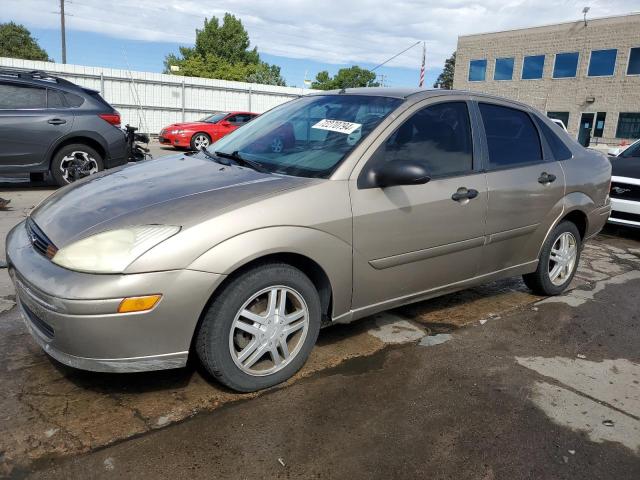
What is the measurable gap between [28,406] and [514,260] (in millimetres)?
3325

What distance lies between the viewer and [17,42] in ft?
182

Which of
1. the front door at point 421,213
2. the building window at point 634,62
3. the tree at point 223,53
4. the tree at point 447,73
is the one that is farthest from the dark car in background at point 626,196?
the tree at point 447,73

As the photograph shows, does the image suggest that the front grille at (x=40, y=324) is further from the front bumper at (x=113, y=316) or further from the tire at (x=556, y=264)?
the tire at (x=556, y=264)

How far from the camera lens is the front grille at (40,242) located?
8.10 ft

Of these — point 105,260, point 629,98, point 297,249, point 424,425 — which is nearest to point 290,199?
point 297,249

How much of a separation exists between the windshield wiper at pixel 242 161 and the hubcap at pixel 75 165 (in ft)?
17.7

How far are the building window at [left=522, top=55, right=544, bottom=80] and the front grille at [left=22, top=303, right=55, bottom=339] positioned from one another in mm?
35352

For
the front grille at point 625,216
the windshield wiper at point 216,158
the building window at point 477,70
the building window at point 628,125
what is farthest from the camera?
the building window at point 477,70

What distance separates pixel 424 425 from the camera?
256cm

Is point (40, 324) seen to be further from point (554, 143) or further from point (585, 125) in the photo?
point (585, 125)

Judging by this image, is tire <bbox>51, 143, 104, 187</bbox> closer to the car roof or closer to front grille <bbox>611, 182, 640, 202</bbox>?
the car roof

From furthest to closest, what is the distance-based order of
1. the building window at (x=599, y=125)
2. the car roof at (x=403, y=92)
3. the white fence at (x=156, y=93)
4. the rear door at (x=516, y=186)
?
the building window at (x=599, y=125) → the white fence at (x=156, y=93) → the rear door at (x=516, y=186) → the car roof at (x=403, y=92)

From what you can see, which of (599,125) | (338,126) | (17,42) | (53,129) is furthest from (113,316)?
(17,42)

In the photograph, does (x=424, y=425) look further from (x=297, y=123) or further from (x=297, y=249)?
(x=297, y=123)
